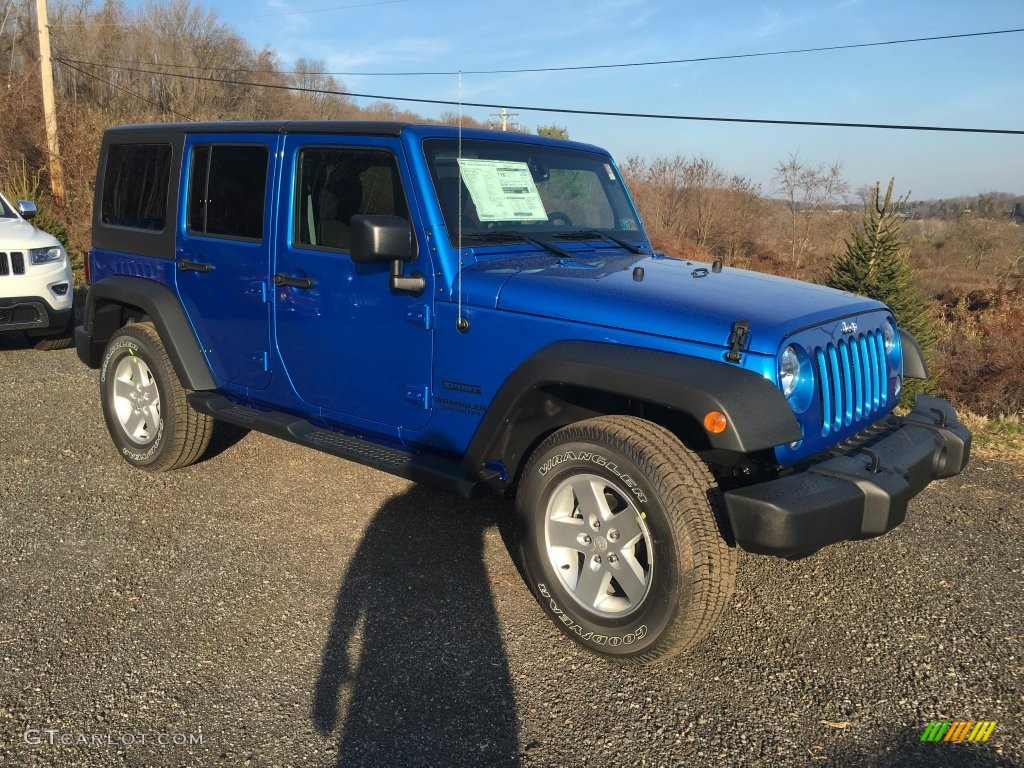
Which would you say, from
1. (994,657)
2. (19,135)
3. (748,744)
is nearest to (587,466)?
(748,744)

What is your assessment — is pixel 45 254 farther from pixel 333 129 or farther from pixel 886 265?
pixel 886 265

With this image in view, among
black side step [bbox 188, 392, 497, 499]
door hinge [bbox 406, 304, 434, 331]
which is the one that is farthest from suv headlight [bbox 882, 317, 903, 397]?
door hinge [bbox 406, 304, 434, 331]

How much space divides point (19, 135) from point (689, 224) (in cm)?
2041

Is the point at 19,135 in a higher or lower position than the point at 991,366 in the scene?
higher

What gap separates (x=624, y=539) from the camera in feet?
9.96

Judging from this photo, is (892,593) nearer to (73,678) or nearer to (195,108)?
(73,678)

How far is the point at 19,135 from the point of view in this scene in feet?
66.9

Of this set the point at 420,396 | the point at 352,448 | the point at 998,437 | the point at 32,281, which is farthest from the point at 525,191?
the point at 32,281

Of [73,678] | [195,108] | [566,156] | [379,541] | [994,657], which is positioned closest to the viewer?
[73,678]

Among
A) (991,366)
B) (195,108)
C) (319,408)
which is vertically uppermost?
(195,108)

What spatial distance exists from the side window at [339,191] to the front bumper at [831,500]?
6.40 ft

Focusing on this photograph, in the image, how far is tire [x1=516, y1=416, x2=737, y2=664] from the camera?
2834 mm

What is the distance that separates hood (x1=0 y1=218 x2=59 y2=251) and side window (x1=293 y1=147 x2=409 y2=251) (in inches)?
203

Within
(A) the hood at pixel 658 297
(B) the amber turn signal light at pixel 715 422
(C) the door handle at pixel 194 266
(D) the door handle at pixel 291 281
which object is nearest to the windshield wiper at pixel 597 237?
(A) the hood at pixel 658 297
